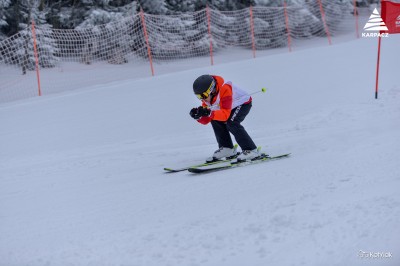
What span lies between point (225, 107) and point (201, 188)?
4.29 ft

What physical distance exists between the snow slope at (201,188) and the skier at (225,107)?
426mm

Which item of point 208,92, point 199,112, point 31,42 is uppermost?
point 31,42

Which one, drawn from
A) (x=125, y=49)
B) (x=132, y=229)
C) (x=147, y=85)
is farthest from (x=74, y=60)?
(x=132, y=229)

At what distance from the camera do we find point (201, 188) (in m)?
4.64

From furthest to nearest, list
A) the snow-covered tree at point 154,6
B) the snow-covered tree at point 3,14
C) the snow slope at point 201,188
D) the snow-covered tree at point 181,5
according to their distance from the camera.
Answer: the snow-covered tree at point 181,5
the snow-covered tree at point 154,6
the snow-covered tree at point 3,14
the snow slope at point 201,188

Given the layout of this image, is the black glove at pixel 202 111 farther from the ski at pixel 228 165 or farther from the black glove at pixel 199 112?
the ski at pixel 228 165

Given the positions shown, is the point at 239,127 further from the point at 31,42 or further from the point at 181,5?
the point at 181,5

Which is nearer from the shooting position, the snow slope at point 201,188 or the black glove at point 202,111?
the snow slope at point 201,188

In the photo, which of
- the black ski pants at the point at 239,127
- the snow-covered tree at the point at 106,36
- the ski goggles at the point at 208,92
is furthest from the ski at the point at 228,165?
the snow-covered tree at the point at 106,36

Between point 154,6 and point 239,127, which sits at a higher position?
point 154,6

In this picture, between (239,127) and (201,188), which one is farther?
(239,127)

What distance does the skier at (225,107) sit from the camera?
5.54 m

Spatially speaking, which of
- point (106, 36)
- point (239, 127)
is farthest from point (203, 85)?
point (106, 36)

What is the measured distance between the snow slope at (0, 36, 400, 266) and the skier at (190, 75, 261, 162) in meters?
0.43
